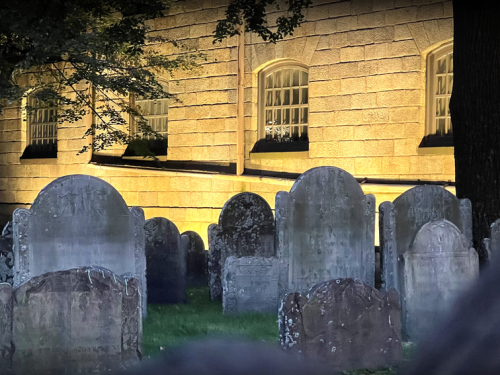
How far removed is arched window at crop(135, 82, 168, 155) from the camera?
1994 centimetres

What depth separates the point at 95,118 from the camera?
21188 mm

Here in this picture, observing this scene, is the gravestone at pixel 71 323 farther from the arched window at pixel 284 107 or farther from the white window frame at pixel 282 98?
the white window frame at pixel 282 98

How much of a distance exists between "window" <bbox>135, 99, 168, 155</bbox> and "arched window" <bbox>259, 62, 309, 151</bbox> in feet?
9.83

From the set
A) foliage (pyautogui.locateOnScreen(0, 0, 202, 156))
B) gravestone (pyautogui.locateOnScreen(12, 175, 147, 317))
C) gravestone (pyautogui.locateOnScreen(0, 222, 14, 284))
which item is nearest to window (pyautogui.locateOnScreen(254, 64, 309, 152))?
foliage (pyautogui.locateOnScreen(0, 0, 202, 156))

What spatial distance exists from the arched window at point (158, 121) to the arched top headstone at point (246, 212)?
963 cm

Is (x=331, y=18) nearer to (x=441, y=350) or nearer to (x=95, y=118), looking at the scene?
Result: (x=95, y=118)

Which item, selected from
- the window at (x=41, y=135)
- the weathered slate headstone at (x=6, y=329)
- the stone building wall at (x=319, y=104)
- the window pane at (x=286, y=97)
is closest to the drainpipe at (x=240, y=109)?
the stone building wall at (x=319, y=104)

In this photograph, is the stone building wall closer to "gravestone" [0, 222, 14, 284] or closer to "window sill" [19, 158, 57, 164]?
"window sill" [19, 158, 57, 164]

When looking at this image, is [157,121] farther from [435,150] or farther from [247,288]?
[247,288]

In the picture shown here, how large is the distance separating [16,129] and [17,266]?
51.6 feet

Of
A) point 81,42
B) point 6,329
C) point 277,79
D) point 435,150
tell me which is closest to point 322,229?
point 6,329

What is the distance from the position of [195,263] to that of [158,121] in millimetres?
8149

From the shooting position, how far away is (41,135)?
22.7m

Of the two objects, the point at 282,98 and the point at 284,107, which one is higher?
the point at 282,98
